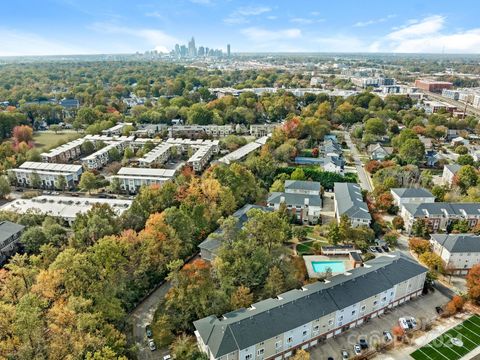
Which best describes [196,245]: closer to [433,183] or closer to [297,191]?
[297,191]

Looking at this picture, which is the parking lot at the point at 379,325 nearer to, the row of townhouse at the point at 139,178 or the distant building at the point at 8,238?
the distant building at the point at 8,238

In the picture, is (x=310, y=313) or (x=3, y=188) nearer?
(x=310, y=313)

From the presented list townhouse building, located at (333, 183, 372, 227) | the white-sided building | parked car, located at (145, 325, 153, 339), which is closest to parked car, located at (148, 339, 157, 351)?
parked car, located at (145, 325, 153, 339)

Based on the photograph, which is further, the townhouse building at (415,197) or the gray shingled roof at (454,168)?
the gray shingled roof at (454,168)

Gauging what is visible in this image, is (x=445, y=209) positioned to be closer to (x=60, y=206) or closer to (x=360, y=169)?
(x=360, y=169)

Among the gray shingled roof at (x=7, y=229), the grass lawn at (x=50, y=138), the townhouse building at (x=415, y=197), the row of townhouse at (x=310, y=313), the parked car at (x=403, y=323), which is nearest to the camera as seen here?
the row of townhouse at (x=310, y=313)

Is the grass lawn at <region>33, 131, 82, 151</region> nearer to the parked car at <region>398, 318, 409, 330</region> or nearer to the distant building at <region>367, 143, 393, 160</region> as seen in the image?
the distant building at <region>367, 143, 393, 160</region>

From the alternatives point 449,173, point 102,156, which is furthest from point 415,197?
point 102,156

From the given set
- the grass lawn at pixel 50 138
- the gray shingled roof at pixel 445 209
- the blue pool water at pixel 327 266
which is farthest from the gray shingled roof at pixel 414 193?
the grass lawn at pixel 50 138
